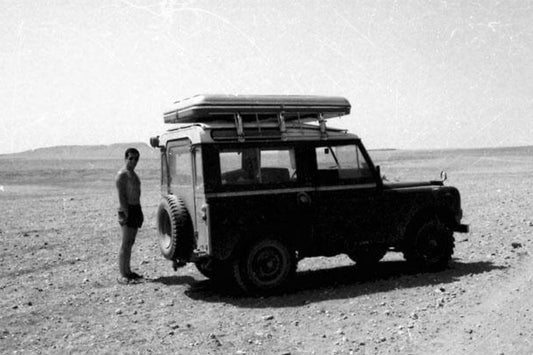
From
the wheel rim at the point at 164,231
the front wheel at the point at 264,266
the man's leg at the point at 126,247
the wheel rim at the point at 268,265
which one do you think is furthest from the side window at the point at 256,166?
the man's leg at the point at 126,247

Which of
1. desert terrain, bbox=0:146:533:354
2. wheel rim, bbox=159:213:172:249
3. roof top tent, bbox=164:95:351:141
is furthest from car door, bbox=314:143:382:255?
wheel rim, bbox=159:213:172:249

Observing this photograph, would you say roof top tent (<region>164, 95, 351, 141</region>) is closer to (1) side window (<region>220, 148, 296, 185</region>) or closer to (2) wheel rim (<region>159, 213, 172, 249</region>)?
(1) side window (<region>220, 148, 296, 185</region>)

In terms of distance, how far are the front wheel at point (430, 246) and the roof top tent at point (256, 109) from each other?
222cm

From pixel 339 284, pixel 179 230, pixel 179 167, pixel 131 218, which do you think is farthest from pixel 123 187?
pixel 339 284

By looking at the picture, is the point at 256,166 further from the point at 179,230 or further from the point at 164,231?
the point at 164,231

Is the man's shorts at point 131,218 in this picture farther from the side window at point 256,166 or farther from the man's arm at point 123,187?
the side window at point 256,166

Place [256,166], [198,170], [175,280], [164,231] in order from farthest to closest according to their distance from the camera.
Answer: [175,280] < [164,231] < [256,166] < [198,170]

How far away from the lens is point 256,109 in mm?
8211

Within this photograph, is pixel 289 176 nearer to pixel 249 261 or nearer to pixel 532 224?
pixel 249 261

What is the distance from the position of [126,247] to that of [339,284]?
133 inches

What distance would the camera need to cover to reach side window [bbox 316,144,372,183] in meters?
8.70

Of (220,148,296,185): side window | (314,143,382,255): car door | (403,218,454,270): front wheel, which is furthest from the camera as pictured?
(403,218,454,270): front wheel

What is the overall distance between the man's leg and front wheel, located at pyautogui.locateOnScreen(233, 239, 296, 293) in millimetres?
2192

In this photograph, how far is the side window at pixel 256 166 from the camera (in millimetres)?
8127
